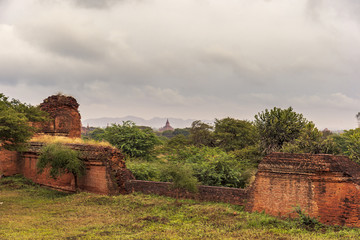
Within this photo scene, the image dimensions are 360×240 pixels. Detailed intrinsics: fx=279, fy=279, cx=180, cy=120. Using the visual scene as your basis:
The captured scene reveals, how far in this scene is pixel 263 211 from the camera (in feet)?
32.8

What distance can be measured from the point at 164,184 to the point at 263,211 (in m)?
5.03

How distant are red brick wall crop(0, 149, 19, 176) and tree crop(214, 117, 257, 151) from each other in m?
24.6

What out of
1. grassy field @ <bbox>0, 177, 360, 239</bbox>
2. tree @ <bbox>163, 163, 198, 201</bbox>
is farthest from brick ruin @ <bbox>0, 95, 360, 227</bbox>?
tree @ <bbox>163, 163, 198, 201</bbox>

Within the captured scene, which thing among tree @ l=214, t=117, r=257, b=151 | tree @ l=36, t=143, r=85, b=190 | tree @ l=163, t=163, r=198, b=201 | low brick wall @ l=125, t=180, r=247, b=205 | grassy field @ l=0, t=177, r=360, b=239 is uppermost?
tree @ l=214, t=117, r=257, b=151

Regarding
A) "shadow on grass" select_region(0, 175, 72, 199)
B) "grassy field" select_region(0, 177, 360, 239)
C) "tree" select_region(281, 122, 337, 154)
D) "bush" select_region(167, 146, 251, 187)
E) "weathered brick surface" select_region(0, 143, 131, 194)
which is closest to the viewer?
"grassy field" select_region(0, 177, 360, 239)

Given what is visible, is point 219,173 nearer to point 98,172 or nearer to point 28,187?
point 98,172

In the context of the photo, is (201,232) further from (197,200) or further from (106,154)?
(106,154)

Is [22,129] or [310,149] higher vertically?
[22,129]

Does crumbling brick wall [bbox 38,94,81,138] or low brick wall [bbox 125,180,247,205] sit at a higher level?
crumbling brick wall [bbox 38,94,81,138]

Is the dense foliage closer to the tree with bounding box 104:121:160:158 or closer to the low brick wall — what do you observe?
the tree with bounding box 104:121:160:158

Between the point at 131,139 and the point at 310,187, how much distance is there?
1708cm

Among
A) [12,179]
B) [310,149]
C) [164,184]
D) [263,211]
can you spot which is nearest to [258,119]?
[310,149]

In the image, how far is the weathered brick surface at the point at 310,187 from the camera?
337 inches

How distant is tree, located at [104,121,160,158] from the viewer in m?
23.6
